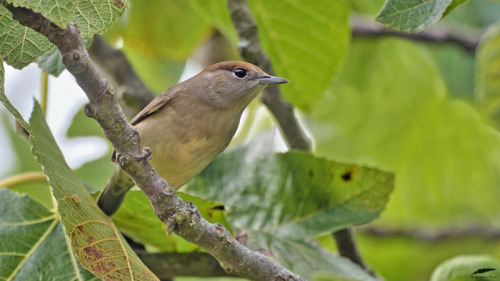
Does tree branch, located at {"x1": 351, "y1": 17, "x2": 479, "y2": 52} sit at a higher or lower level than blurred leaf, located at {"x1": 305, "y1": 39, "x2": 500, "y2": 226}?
higher

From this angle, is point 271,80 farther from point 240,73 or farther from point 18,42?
point 18,42

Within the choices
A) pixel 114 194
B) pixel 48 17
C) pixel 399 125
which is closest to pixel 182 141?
pixel 114 194

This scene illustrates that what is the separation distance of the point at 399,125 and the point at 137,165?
3599mm

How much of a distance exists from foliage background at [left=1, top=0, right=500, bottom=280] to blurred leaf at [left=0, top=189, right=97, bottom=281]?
1656 millimetres

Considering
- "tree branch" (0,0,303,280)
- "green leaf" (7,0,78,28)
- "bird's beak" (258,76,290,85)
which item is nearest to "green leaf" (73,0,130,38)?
"tree branch" (0,0,303,280)

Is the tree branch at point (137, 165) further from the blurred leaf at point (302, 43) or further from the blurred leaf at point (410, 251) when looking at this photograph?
the blurred leaf at point (410, 251)

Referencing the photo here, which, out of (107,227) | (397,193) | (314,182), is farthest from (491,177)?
(107,227)

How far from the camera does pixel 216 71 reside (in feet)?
12.5

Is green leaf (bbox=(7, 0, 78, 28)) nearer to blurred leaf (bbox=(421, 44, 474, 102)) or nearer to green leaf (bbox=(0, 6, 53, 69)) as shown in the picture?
green leaf (bbox=(0, 6, 53, 69))

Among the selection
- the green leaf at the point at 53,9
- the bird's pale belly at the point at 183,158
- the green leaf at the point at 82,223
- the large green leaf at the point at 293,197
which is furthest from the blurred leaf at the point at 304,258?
the green leaf at the point at 53,9

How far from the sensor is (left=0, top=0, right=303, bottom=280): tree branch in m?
2.00

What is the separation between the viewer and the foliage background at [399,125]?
196 inches

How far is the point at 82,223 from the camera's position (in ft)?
8.39

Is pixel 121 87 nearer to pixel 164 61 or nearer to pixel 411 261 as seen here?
pixel 164 61
